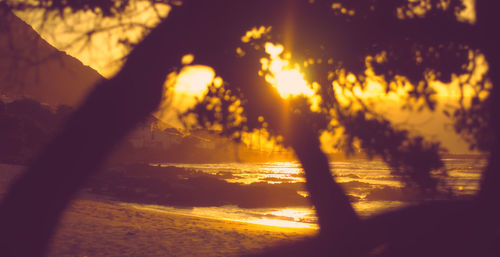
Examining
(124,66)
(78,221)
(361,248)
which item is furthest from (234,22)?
(78,221)

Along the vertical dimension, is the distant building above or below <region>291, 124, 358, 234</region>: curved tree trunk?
above

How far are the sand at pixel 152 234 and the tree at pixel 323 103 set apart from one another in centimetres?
763

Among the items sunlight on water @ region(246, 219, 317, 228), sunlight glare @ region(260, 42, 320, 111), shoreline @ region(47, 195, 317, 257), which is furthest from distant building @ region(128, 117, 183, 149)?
sunlight glare @ region(260, 42, 320, 111)

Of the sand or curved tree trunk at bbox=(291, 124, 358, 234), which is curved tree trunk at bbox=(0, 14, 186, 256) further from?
the sand

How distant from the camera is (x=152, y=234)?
57.5ft

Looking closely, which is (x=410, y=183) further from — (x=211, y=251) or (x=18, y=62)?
(x=211, y=251)

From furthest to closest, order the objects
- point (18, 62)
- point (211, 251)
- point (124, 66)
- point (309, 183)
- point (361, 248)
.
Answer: point (211, 251) → point (18, 62) → point (309, 183) → point (124, 66) → point (361, 248)

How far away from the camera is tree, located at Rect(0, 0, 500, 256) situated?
2.73 meters

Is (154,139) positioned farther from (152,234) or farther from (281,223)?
(152,234)

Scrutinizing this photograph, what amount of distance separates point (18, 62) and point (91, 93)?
4.67ft

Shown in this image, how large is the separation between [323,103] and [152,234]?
1342 cm

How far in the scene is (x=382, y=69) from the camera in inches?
217

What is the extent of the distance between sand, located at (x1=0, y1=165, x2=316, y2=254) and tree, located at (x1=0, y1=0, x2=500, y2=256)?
7.63 metres

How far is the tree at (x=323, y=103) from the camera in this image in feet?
8.96
